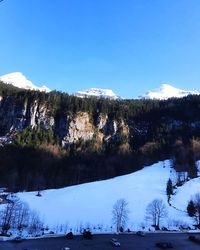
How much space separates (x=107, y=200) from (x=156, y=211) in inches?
1047

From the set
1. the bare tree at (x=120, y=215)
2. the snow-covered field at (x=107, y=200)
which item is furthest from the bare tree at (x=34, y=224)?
the bare tree at (x=120, y=215)

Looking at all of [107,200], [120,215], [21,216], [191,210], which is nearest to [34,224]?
[21,216]

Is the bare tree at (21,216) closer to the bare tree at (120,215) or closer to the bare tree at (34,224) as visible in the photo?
the bare tree at (34,224)

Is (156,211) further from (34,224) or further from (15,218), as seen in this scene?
(15,218)

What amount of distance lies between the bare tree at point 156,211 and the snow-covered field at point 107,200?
6.05 ft

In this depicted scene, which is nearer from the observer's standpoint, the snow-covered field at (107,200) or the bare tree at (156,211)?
the snow-covered field at (107,200)

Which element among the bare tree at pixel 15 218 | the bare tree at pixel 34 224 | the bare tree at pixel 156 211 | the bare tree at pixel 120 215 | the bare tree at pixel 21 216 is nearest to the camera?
the bare tree at pixel 34 224

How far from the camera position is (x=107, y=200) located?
12694cm

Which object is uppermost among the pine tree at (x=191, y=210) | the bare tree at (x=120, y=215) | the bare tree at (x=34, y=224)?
the pine tree at (x=191, y=210)

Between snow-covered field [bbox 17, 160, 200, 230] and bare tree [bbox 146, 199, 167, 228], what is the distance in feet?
6.05

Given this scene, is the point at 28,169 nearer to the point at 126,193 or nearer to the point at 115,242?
the point at 126,193

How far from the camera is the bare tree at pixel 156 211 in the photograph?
102500 mm

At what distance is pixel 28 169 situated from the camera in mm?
198000

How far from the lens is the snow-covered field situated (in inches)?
4013
